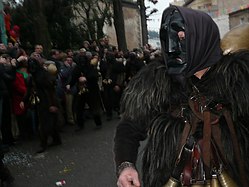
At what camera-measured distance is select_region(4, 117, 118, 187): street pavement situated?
4906mm

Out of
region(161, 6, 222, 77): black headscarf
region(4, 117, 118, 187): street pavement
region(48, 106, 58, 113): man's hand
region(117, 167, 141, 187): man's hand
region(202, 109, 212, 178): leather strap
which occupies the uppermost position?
region(161, 6, 222, 77): black headscarf

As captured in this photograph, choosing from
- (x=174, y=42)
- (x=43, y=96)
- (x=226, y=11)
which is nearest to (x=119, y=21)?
(x=43, y=96)

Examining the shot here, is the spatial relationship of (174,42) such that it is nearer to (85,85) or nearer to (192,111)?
(192,111)

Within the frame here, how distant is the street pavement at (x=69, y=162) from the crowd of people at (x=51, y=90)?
0.22m

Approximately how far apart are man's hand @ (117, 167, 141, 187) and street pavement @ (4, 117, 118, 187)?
2.89 meters

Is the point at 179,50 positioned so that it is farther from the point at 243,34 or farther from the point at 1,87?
the point at 1,87

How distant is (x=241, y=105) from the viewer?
A: 174cm

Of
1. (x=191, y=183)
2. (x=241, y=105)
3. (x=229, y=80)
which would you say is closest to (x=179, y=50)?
(x=229, y=80)

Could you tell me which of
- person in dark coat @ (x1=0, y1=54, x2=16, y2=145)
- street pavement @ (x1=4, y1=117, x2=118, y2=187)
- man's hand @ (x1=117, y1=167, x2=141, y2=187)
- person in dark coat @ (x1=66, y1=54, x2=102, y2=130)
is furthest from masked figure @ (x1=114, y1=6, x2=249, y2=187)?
person in dark coat @ (x1=66, y1=54, x2=102, y2=130)

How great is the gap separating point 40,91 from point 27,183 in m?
1.68

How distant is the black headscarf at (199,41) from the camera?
1725mm

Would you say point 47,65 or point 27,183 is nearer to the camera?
point 27,183

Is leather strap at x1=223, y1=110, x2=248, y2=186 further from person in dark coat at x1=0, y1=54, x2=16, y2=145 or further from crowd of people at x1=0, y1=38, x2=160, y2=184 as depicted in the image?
person in dark coat at x1=0, y1=54, x2=16, y2=145

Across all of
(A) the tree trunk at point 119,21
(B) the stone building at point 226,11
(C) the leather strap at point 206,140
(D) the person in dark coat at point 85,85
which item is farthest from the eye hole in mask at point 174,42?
(A) the tree trunk at point 119,21
